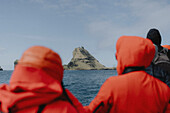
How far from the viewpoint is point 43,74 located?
184cm

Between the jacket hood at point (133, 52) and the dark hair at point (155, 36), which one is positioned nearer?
the jacket hood at point (133, 52)

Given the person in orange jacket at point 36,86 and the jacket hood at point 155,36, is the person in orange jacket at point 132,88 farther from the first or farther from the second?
the jacket hood at point 155,36

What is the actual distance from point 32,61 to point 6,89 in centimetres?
56

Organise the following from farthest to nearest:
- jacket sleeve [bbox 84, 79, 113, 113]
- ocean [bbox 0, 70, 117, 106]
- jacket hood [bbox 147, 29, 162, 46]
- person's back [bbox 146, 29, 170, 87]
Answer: ocean [bbox 0, 70, 117, 106]
jacket hood [bbox 147, 29, 162, 46]
person's back [bbox 146, 29, 170, 87]
jacket sleeve [bbox 84, 79, 113, 113]

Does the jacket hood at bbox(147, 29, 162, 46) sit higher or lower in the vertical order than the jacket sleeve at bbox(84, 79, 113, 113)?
higher

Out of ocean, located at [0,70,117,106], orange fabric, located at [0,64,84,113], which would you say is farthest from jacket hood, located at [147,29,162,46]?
ocean, located at [0,70,117,106]

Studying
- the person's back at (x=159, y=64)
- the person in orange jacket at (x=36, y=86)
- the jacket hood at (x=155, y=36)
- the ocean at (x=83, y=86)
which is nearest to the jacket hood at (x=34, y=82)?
the person in orange jacket at (x=36, y=86)

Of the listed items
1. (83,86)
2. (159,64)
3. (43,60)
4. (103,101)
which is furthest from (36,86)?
(83,86)

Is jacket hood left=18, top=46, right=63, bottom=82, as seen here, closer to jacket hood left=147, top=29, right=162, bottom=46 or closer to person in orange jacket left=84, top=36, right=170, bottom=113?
person in orange jacket left=84, top=36, right=170, bottom=113

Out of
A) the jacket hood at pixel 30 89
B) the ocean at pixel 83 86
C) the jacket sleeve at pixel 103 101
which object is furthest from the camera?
the ocean at pixel 83 86

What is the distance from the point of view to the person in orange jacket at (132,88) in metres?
2.53

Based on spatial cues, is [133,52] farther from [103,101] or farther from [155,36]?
[155,36]

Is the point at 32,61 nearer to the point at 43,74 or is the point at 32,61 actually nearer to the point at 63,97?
the point at 43,74

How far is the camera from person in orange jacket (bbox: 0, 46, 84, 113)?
1785mm
